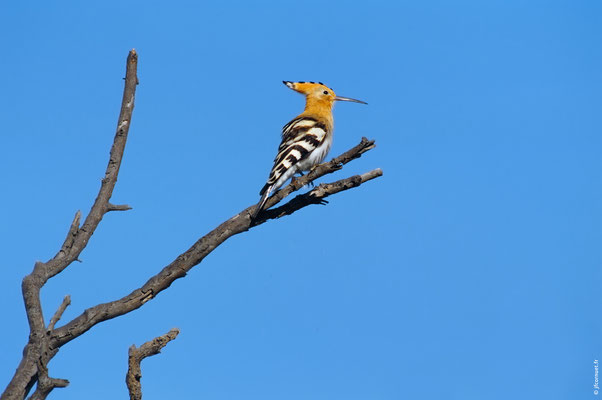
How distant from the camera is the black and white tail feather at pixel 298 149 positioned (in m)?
5.55

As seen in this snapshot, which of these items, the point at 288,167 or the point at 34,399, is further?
the point at 288,167

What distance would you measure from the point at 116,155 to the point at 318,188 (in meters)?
1.35

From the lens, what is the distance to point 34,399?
4043 millimetres

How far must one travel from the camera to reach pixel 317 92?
7551mm

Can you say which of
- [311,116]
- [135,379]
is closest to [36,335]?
[135,379]

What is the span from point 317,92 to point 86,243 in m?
3.42

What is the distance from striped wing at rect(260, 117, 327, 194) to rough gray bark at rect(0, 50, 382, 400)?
328 mm

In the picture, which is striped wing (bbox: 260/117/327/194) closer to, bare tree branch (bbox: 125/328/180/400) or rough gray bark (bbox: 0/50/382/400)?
rough gray bark (bbox: 0/50/382/400)

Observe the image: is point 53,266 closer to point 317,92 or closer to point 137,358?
point 137,358

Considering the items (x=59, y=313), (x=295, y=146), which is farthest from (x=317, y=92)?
(x=59, y=313)

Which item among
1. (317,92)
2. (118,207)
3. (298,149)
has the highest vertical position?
(317,92)

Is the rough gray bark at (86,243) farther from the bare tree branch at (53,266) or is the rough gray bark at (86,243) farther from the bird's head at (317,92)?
the bird's head at (317,92)

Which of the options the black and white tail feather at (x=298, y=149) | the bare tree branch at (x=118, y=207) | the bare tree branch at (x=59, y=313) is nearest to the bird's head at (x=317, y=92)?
the black and white tail feather at (x=298, y=149)

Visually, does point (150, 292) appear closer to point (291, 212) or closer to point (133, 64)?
point (291, 212)
